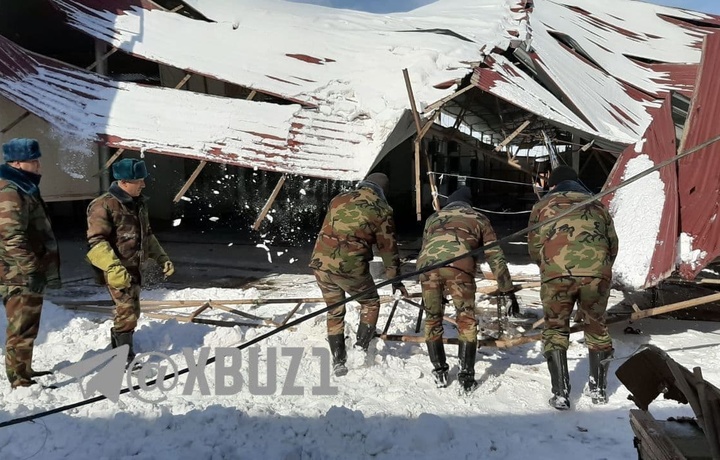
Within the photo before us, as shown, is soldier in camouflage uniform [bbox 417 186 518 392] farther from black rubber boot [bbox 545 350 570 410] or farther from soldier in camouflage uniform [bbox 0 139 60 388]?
soldier in camouflage uniform [bbox 0 139 60 388]

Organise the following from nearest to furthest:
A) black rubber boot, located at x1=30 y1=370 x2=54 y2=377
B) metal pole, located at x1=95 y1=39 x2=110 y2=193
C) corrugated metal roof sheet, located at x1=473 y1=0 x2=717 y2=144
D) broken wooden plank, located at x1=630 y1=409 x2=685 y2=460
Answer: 1. broken wooden plank, located at x1=630 y1=409 x2=685 y2=460
2. black rubber boot, located at x1=30 y1=370 x2=54 y2=377
3. corrugated metal roof sheet, located at x1=473 y1=0 x2=717 y2=144
4. metal pole, located at x1=95 y1=39 x2=110 y2=193

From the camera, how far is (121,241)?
388cm

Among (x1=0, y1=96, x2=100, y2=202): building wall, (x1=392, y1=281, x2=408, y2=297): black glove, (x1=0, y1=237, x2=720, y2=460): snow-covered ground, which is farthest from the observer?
(x1=0, y1=96, x2=100, y2=202): building wall

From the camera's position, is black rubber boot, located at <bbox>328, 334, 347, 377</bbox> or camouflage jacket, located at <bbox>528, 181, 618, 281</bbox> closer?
camouflage jacket, located at <bbox>528, 181, 618, 281</bbox>

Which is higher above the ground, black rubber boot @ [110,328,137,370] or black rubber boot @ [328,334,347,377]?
black rubber boot @ [110,328,137,370]

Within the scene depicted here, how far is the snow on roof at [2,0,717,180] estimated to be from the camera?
6.19 metres

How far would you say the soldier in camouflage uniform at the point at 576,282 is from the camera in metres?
3.19

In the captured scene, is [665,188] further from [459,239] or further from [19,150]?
[19,150]

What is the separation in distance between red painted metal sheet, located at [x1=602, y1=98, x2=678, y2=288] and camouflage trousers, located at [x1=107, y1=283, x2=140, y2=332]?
13.8 feet

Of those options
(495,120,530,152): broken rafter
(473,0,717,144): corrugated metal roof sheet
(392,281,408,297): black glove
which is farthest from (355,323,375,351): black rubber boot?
(473,0,717,144): corrugated metal roof sheet

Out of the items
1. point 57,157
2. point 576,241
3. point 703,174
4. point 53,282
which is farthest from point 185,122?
point 703,174

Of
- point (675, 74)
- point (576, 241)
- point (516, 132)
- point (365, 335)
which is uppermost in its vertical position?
point (675, 74)

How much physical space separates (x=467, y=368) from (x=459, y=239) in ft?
2.98

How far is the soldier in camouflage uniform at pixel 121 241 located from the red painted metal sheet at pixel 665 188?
4.24 metres
